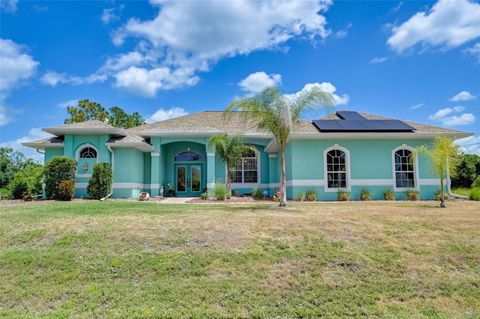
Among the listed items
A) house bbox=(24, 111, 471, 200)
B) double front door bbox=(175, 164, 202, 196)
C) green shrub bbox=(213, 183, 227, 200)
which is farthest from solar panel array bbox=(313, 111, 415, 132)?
double front door bbox=(175, 164, 202, 196)

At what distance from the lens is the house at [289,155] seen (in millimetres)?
18547

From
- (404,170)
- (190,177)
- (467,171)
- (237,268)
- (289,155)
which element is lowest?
(237,268)

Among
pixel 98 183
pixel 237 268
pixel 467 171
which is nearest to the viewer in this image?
pixel 237 268

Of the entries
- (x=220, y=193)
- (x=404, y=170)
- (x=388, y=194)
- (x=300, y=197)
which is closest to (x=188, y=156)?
(x=220, y=193)

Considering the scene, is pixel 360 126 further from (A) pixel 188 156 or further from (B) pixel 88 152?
(B) pixel 88 152

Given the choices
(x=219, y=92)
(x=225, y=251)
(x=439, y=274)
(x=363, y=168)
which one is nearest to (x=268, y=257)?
(x=225, y=251)

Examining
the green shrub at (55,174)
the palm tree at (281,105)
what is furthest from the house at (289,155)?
the palm tree at (281,105)

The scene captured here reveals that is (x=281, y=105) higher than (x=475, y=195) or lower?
higher

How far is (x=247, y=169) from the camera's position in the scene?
22.9m

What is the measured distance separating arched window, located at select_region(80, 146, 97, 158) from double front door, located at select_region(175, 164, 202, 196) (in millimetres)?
5710

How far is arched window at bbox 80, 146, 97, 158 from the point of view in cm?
2006

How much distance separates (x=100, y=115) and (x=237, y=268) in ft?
121

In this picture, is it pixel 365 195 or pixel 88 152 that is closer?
pixel 365 195

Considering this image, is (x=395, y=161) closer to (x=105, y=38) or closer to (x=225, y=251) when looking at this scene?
(x=225, y=251)
